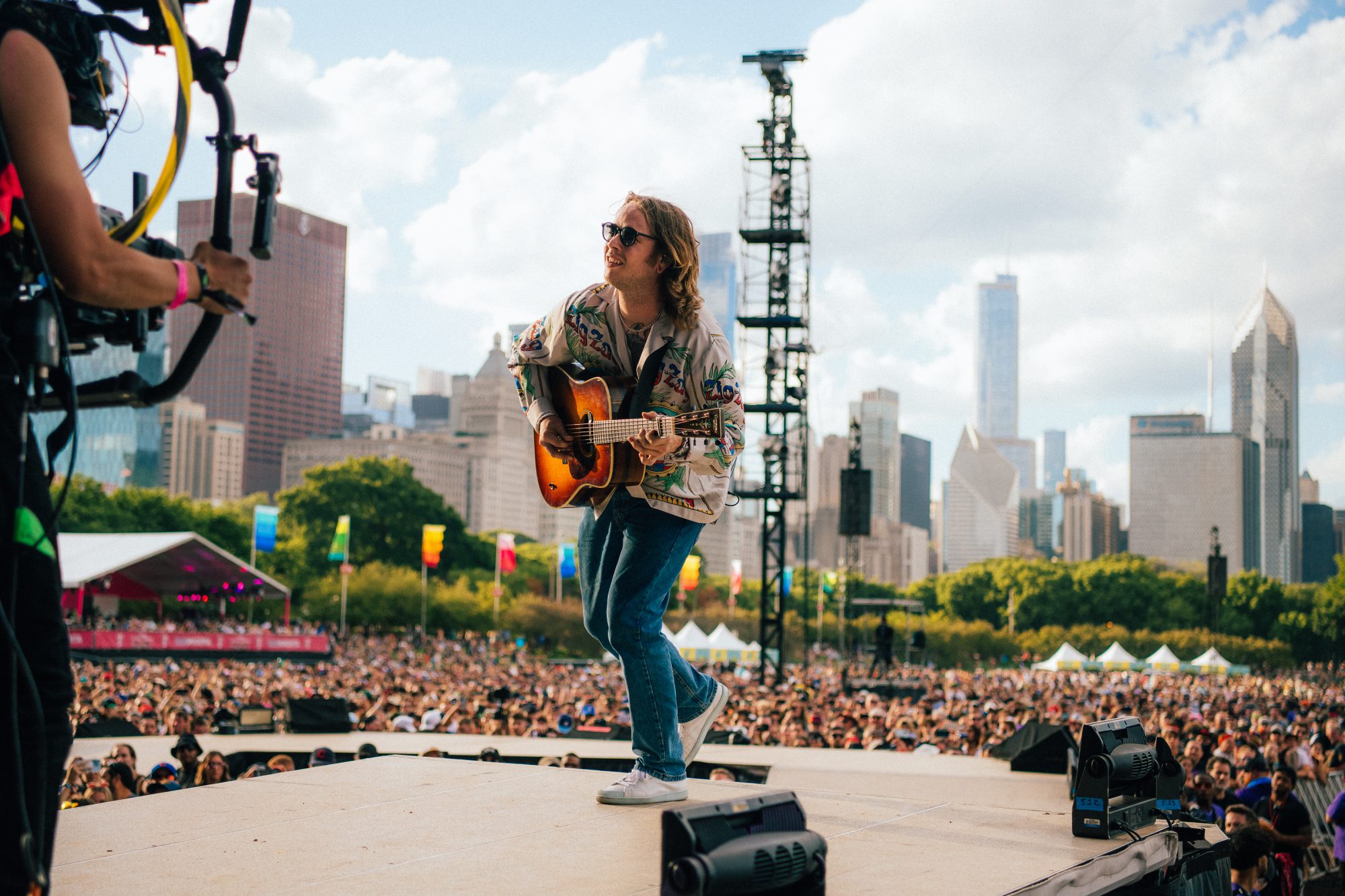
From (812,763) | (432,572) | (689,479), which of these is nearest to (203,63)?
(689,479)

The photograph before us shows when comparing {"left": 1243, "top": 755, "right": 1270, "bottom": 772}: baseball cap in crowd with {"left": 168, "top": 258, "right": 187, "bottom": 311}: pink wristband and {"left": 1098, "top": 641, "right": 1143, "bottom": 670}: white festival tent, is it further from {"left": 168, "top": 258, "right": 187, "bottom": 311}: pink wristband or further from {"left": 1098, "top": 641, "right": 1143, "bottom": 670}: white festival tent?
{"left": 1098, "top": 641, "right": 1143, "bottom": 670}: white festival tent

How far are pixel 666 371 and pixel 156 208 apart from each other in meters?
1.90

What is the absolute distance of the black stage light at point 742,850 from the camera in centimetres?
219

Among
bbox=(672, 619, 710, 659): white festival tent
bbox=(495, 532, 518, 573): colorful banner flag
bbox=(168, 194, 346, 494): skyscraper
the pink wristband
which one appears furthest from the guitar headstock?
bbox=(168, 194, 346, 494): skyscraper

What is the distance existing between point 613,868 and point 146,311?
5.80 feet

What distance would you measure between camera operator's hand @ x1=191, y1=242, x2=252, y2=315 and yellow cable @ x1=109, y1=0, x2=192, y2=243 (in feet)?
0.39

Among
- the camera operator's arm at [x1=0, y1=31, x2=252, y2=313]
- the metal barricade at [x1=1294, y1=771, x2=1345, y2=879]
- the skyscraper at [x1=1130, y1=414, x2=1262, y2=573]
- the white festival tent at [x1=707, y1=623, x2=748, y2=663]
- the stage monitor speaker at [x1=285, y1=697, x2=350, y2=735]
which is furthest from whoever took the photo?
the skyscraper at [x1=1130, y1=414, x2=1262, y2=573]

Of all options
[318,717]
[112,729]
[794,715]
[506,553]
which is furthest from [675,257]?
[506,553]

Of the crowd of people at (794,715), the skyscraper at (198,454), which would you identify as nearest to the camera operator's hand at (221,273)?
the crowd of people at (794,715)

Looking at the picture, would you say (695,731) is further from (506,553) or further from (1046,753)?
(506,553)

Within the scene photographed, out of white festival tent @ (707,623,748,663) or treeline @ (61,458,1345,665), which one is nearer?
white festival tent @ (707,623,748,663)

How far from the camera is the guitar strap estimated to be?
3.93 metres

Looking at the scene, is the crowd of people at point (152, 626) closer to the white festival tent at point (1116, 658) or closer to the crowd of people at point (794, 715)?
the crowd of people at point (794, 715)

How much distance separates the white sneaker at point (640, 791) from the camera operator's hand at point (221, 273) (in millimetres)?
2268
